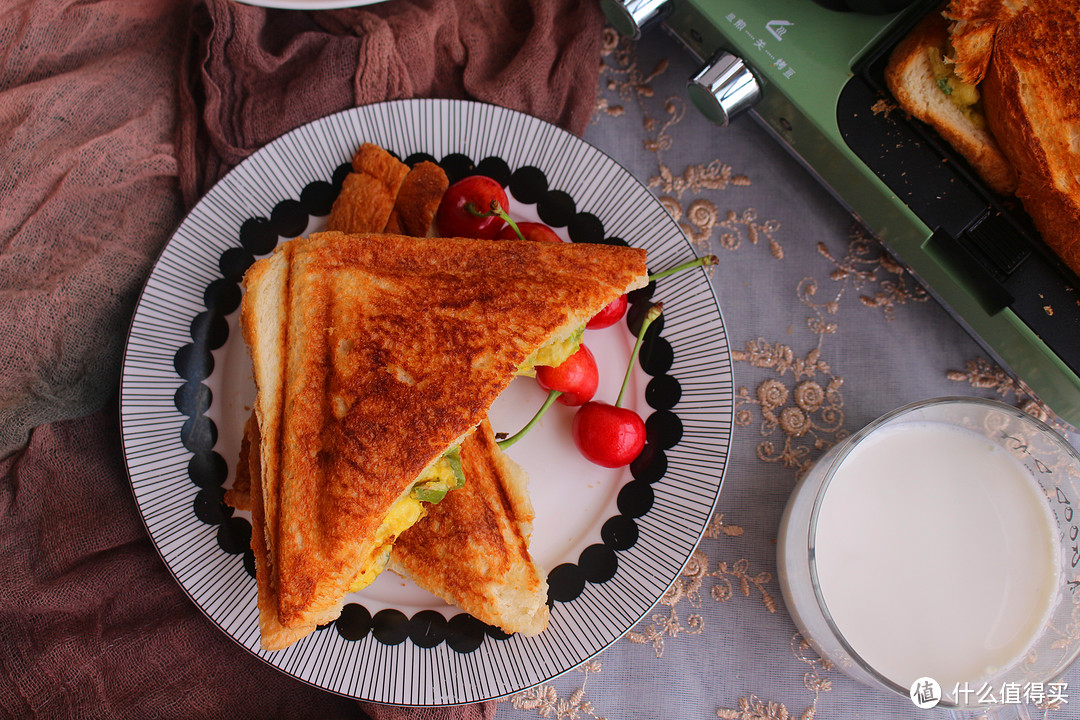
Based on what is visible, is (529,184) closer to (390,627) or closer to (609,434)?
(609,434)

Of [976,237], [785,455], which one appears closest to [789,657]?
[785,455]

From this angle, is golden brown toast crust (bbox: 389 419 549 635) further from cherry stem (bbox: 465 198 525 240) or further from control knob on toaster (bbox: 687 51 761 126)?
control knob on toaster (bbox: 687 51 761 126)

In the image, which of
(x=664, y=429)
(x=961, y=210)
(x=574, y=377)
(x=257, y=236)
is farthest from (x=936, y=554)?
(x=257, y=236)

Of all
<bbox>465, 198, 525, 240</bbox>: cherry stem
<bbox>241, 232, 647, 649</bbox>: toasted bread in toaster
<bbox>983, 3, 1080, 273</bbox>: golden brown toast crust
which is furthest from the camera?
<bbox>465, 198, 525, 240</bbox>: cherry stem

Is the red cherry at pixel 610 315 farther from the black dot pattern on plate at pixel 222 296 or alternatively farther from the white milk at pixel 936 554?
the black dot pattern on plate at pixel 222 296

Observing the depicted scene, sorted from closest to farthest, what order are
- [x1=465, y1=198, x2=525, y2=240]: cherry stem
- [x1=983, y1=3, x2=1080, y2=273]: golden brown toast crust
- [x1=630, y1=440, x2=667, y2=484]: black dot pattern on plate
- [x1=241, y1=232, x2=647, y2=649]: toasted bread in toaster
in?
[x1=983, y1=3, x2=1080, y2=273]: golden brown toast crust, [x1=241, y1=232, x2=647, y2=649]: toasted bread in toaster, [x1=465, y1=198, x2=525, y2=240]: cherry stem, [x1=630, y1=440, x2=667, y2=484]: black dot pattern on plate
